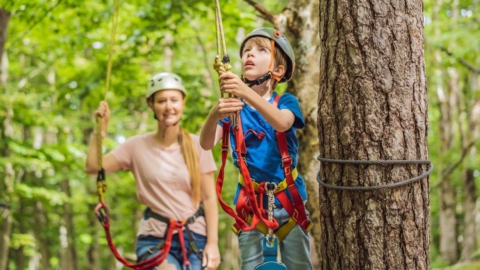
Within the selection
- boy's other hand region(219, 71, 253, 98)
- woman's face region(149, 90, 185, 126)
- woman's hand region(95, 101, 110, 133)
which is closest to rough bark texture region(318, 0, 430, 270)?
boy's other hand region(219, 71, 253, 98)

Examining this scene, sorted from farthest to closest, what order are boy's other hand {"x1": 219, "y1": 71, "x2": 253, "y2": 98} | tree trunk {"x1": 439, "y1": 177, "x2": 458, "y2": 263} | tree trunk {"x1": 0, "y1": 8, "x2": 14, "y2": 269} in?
tree trunk {"x1": 439, "y1": 177, "x2": 458, "y2": 263} → tree trunk {"x1": 0, "y1": 8, "x2": 14, "y2": 269} → boy's other hand {"x1": 219, "y1": 71, "x2": 253, "y2": 98}

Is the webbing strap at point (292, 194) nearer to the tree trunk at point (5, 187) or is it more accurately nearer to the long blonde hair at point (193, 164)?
the long blonde hair at point (193, 164)

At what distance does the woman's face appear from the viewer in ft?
13.9

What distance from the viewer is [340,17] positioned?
2383 mm

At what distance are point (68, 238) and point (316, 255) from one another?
12.0 meters

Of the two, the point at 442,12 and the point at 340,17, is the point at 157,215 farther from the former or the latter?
the point at 442,12

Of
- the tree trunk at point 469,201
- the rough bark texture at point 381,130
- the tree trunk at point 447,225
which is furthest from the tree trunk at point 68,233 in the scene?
the rough bark texture at point 381,130

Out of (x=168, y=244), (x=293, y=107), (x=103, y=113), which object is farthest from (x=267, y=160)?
(x=103, y=113)

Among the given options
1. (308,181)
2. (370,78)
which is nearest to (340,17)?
(370,78)

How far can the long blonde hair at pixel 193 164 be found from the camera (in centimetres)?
418

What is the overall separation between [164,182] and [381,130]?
2.27 m

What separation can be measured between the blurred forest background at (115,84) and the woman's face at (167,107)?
146 cm

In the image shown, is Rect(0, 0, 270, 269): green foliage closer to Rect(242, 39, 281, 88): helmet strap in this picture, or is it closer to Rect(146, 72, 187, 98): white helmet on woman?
Rect(146, 72, 187, 98): white helmet on woman

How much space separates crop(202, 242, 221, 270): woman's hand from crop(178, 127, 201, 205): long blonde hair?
1.23ft
